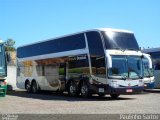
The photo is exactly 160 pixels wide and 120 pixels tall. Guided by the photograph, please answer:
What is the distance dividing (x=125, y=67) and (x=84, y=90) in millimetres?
2936

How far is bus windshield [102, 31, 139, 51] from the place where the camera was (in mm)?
22422

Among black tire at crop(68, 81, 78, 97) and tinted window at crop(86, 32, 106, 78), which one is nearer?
tinted window at crop(86, 32, 106, 78)

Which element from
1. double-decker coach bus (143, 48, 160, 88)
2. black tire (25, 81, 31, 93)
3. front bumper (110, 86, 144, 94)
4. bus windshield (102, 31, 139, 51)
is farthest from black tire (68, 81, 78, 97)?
double-decker coach bus (143, 48, 160, 88)

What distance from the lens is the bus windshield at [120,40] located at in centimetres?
2242

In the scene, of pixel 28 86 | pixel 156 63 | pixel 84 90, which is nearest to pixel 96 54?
pixel 84 90

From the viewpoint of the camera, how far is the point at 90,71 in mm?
23047

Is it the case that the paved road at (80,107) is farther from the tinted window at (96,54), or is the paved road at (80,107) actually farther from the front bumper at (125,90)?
the tinted window at (96,54)

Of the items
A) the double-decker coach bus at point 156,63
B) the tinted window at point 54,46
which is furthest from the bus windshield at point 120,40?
the double-decker coach bus at point 156,63

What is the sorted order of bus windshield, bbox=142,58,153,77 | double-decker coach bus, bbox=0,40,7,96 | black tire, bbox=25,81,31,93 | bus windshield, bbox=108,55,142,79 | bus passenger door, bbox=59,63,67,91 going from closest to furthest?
double-decker coach bus, bbox=0,40,7,96
bus windshield, bbox=108,55,142,79
bus windshield, bbox=142,58,153,77
bus passenger door, bbox=59,63,67,91
black tire, bbox=25,81,31,93

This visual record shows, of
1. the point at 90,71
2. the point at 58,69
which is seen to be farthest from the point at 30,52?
the point at 90,71

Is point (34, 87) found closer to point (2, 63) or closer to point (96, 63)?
point (2, 63)

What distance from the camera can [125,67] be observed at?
Answer: 73.7 ft

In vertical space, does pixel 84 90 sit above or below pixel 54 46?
below

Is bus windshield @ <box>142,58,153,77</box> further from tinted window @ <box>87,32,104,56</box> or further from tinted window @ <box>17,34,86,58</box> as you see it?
tinted window @ <box>17,34,86,58</box>
